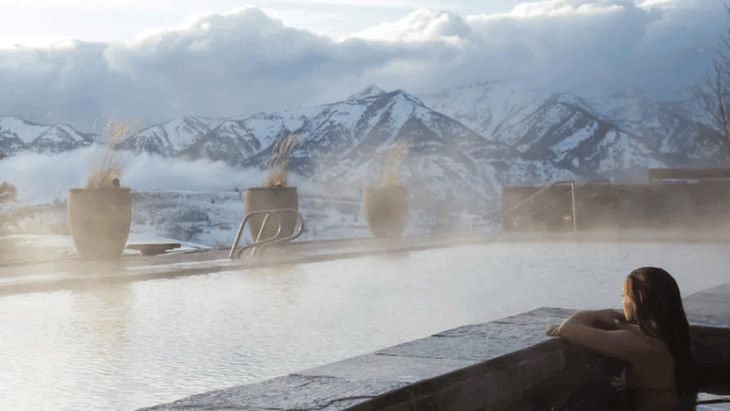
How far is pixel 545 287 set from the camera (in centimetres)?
628

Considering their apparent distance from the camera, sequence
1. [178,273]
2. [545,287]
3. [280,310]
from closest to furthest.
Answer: [280,310]
[545,287]
[178,273]

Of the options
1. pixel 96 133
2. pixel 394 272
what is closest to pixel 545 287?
pixel 394 272

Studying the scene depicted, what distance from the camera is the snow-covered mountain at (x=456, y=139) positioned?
3123 inches

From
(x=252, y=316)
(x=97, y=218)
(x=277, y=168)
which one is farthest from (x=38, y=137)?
(x=252, y=316)

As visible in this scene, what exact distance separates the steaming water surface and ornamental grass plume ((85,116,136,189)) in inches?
79.0

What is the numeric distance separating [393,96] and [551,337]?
4930 inches

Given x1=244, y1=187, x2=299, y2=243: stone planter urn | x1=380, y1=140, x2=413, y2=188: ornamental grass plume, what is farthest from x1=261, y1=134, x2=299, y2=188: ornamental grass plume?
x1=380, y1=140, x2=413, y2=188: ornamental grass plume

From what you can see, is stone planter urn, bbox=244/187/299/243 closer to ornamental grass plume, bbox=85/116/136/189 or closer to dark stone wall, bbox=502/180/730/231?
ornamental grass plume, bbox=85/116/136/189

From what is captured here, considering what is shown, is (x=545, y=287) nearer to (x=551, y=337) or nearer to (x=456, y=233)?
(x=551, y=337)

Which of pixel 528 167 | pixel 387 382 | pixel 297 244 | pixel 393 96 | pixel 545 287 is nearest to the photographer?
pixel 387 382

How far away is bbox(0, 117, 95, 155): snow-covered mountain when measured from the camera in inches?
2913

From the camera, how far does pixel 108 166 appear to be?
8.35 m

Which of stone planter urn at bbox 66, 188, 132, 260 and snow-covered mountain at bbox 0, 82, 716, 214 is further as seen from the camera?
snow-covered mountain at bbox 0, 82, 716, 214

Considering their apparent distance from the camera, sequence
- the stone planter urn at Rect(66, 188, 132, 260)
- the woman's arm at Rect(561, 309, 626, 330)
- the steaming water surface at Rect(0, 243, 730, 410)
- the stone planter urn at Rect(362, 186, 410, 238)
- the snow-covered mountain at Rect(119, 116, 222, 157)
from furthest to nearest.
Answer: the snow-covered mountain at Rect(119, 116, 222, 157)
the stone planter urn at Rect(362, 186, 410, 238)
the stone planter urn at Rect(66, 188, 132, 260)
the steaming water surface at Rect(0, 243, 730, 410)
the woman's arm at Rect(561, 309, 626, 330)
